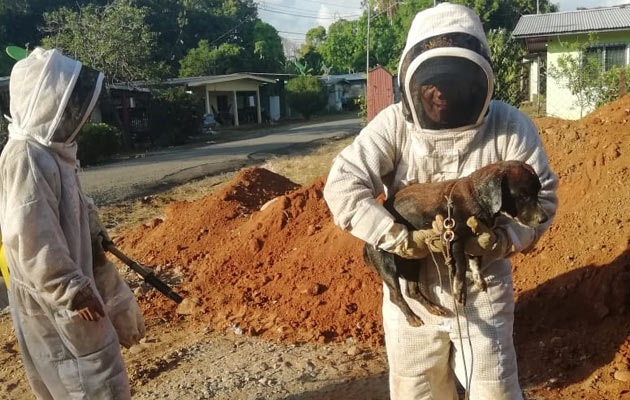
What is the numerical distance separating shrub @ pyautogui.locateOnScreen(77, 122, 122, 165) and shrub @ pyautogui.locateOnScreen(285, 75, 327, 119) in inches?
754

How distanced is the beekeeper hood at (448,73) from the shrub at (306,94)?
36.6 metres

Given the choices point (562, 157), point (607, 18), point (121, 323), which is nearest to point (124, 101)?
point (607, 18)

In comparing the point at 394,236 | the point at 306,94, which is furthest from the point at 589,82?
the point at 306,94

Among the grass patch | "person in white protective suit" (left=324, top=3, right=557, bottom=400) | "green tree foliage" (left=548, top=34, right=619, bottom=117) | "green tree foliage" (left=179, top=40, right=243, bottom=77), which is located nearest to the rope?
"person in white protective suit" (left=324, top=3, right=557, bottom=400)

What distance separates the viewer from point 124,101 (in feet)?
81.0

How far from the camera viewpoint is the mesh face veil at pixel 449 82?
247 cm

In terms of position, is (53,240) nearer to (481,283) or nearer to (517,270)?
(481,283)

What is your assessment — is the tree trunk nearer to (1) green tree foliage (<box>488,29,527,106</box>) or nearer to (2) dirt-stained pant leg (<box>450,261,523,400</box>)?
(1) green tree foliage (<box>488,29,527,106</box>)

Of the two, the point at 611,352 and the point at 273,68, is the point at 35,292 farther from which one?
the point at 273,68

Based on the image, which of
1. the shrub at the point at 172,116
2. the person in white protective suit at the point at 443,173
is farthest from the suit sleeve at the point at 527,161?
the shrub at the point at 172,116

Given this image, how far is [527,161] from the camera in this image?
260 cm

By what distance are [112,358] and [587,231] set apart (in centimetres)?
374

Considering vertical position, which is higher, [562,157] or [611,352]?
[562,157]

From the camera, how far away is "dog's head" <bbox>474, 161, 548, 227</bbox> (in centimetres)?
230
